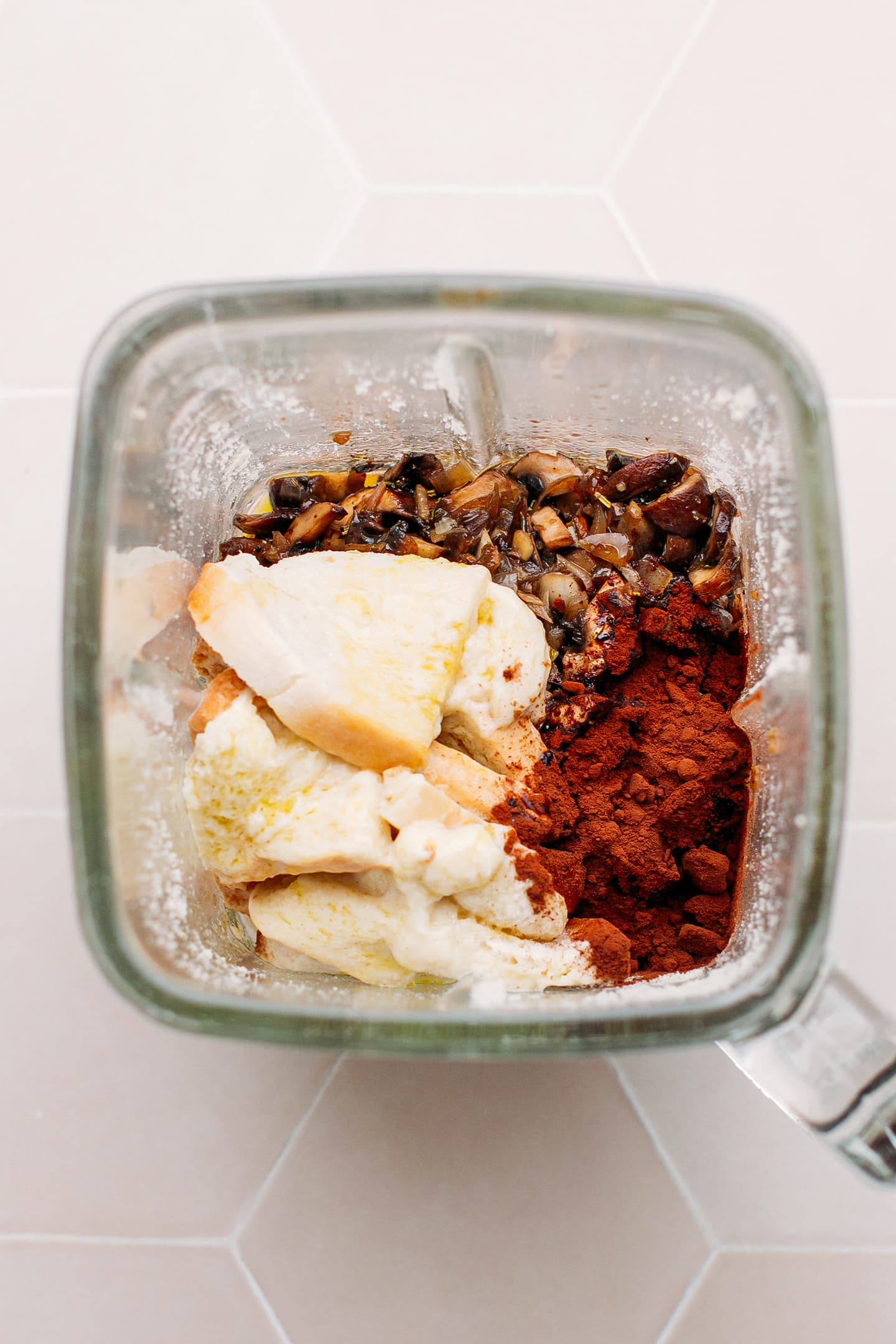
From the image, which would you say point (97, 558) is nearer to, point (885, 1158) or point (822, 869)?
point (822, 869)

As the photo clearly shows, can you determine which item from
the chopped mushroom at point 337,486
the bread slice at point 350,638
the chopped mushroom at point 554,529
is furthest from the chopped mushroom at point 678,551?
the chopped mushroom at point 337,486

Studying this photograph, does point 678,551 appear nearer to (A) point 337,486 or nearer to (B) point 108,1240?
(A) point 337,486

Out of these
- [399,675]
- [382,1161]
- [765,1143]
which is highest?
[399,675]

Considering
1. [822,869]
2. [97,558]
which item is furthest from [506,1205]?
[97,558]

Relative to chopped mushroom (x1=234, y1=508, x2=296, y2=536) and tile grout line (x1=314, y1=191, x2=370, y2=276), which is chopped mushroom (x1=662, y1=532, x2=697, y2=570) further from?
tile grout line (x1=314, y1=191, x2=370, y2=276)

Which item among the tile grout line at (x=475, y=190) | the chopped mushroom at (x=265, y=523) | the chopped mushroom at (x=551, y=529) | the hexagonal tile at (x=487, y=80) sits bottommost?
the chopped mushroom at (x=265, y=523)

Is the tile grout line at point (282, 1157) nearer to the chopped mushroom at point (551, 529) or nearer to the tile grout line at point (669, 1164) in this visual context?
the tile grout line at point (669, 1164)

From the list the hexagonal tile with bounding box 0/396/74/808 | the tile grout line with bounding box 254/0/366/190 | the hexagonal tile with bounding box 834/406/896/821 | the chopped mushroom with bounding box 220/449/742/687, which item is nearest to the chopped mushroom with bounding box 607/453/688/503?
the chopped mushroom with bounding box 220/449/742/687
